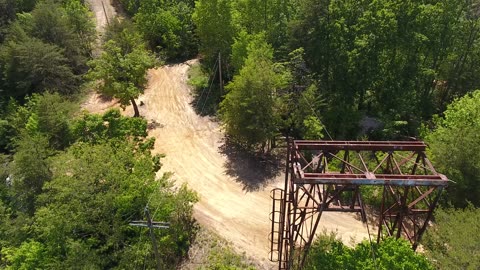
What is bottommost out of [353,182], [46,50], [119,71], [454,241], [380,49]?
[454,241]

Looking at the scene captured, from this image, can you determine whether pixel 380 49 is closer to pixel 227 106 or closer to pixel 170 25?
pixel 227 106

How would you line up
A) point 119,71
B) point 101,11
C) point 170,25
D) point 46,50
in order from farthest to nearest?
1. point 101,11
2. point 170,25
3. point 46,50
4. point 119,71

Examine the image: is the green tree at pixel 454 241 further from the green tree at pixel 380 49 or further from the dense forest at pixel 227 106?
the green tree at pixel 380 49

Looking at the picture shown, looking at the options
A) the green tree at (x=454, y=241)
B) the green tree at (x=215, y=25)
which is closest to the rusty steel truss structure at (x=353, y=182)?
the green tree at (x=454, y=241)

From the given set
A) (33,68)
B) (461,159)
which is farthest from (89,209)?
(461,159)

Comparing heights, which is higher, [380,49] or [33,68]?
[380,49]

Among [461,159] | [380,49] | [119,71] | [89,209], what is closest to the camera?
[89,209]

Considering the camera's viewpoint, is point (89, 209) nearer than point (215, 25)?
Yes
